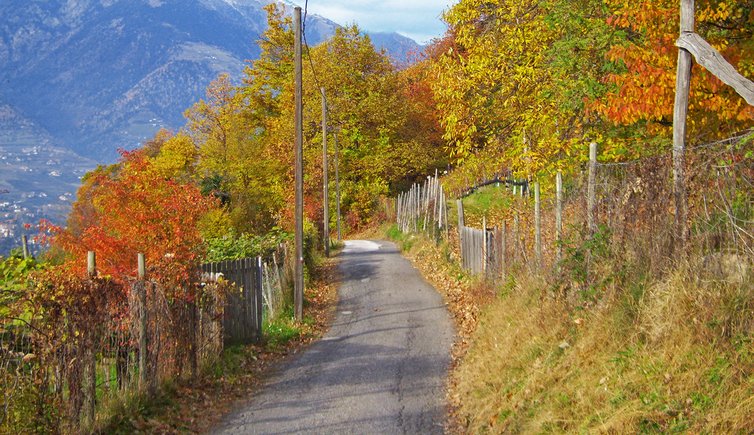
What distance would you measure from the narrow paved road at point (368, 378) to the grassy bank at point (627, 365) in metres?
0.65

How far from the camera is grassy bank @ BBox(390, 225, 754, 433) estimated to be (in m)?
5.62

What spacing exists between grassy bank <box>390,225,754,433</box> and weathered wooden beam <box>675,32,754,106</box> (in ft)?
8.41

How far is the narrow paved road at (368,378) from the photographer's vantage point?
8742 millimetres

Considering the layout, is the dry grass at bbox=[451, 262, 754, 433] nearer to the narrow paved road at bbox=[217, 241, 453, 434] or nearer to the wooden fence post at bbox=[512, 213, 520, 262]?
the narrow paved road at bbox=[217, 241, 453, 434]

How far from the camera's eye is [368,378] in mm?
10836

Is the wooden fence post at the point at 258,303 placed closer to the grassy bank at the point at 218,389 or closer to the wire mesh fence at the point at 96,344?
the grassy bank at the point at 218,389

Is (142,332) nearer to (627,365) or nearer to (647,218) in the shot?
(627,365)

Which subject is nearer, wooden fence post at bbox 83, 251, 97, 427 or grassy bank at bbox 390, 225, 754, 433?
grassy bank at bbox 390, 225, 754, 433

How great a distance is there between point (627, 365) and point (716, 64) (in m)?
4.27

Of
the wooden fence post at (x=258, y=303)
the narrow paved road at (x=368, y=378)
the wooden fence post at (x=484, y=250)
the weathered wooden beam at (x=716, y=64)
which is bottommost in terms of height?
the narrow paved road at (x=368, y=378)

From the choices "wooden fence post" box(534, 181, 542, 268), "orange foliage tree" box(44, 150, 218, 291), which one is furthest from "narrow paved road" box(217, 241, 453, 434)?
"orange foliage tree" box(44, 150, 218, 291)

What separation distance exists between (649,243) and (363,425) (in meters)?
4.07

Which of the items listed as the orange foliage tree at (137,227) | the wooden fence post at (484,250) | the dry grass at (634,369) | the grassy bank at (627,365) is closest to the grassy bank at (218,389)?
the orange foliage tree at (137,227)

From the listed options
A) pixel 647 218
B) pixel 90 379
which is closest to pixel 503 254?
pixel 647 218
